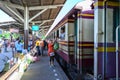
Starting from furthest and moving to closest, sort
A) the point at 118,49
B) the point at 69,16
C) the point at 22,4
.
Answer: the point at 22,4 < the point at 69,16 < the point at 118,49

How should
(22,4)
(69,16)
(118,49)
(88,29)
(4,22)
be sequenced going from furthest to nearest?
1. (4,22)
2. (22,4)
3. (69,16)
4. (88,29)
5. (118,49)

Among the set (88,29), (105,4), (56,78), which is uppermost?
(105,4)

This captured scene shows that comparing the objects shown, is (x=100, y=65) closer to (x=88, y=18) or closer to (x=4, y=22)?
(x=88, y=18)

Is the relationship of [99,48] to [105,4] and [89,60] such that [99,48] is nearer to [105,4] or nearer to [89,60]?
[105,4]

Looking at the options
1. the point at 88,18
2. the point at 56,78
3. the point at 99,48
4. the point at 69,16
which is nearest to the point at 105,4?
the point at 99,48

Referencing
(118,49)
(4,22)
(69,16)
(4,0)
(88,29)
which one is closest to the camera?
(118,49)

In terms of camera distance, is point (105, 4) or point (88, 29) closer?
point (105, 4)

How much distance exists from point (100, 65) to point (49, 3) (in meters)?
18.5

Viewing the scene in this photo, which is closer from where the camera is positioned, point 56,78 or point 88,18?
point 88,18

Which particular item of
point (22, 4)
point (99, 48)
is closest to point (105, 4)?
point (99, 48)

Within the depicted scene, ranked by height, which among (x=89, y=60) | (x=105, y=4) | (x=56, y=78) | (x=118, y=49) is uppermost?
(x=105, y=4)

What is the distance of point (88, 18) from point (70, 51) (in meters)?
2.00

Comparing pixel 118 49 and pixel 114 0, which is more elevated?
pixel 114 0

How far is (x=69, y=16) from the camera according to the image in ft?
32.8
